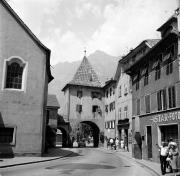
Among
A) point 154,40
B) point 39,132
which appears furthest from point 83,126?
point 39,132

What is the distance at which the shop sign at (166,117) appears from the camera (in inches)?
717

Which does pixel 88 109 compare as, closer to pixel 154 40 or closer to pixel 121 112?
pixel 121 112

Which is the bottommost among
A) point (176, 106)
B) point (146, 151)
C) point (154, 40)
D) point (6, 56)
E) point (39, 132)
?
point (146, 151)

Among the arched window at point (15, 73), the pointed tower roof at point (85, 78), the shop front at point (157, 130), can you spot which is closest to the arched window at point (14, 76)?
the arched window at point (15, 73)

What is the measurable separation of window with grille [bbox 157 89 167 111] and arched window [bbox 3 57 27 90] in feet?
37.7

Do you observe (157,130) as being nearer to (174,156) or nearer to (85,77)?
(174,156)

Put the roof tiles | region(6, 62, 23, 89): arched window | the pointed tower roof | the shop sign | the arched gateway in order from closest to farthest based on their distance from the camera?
the shop sign
region(6, 62, 23, 89): arched window
the arched gateway
the pointed tower roof
the roof tiles

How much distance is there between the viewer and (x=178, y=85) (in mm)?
18234

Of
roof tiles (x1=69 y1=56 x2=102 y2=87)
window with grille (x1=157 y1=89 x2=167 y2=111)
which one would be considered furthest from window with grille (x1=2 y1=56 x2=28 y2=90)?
roof tiles (x1=69 y1=56 x2=102 y2=87)

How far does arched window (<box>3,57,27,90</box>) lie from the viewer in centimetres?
2325

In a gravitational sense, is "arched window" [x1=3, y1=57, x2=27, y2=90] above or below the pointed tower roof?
below

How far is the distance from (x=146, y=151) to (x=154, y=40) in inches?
583

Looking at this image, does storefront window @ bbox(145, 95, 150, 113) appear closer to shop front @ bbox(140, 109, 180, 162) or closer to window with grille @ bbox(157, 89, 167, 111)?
shop front @ bbox(140, 109, 180, 162)

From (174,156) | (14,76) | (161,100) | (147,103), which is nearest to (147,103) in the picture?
(147,103)
